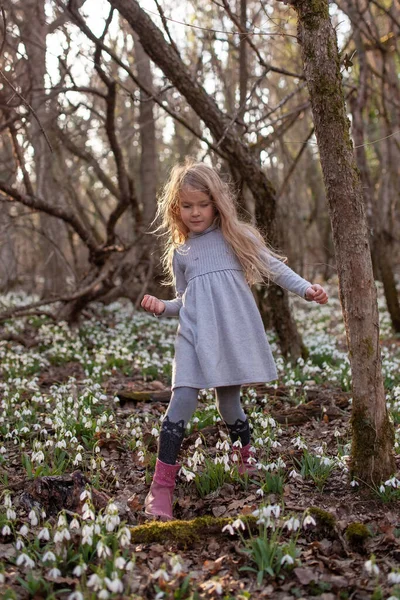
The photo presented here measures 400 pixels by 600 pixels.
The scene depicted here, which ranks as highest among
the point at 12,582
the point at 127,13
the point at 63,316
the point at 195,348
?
the point at 127,13

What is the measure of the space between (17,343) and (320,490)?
5.92 metres

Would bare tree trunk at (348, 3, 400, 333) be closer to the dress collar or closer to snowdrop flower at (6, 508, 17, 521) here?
the dress collar

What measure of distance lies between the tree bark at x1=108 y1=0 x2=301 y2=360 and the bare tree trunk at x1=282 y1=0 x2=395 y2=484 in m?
2.29

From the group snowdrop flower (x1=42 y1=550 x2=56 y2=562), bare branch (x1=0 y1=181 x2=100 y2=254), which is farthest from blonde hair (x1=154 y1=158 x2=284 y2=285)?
bare branch (x1=0 y1=181 x2=100 y2=254)

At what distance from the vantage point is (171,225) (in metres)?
3.92

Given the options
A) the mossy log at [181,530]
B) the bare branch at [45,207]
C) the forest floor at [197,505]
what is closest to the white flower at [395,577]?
the forest floor at [197,505]

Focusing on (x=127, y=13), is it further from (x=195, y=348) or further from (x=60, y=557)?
(x=60, y=557)

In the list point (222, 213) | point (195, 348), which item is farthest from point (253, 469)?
point (222, 213)

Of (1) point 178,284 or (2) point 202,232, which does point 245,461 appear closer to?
(1) point 178,284

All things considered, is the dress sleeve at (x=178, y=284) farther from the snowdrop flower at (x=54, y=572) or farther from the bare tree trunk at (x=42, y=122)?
the bare tree trunk at (x=42, y=122)

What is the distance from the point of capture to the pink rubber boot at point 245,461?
3652 mm

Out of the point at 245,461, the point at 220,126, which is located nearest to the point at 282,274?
the point at 245,461

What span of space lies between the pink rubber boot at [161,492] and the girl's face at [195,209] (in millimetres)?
1381

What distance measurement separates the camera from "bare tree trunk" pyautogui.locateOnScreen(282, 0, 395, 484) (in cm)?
322
